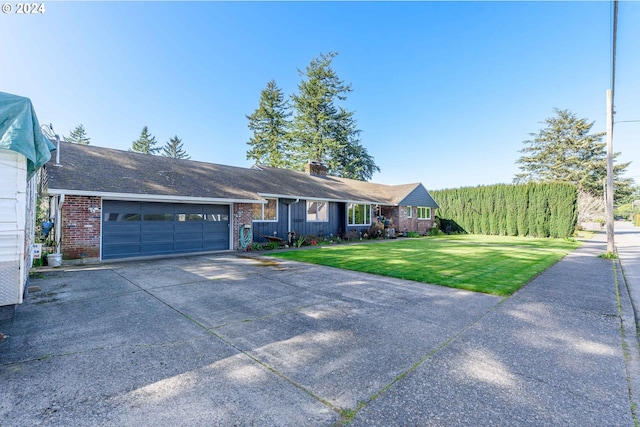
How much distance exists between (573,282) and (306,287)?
652 cm

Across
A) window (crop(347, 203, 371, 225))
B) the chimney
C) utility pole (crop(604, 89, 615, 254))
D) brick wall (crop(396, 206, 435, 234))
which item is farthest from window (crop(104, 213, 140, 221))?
utility pole (crop(604, 89, 615, 254))

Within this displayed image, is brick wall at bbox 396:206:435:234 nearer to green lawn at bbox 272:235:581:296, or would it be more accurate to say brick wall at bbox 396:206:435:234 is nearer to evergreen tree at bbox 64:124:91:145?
green lawn at bbox 272:235:581:296

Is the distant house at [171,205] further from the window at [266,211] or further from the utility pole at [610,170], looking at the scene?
the utility pole at [610,170]

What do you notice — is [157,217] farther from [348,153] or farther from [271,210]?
[348,153]

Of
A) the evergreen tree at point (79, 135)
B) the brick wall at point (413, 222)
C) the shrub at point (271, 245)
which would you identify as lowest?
the shrub at point (271, 245)

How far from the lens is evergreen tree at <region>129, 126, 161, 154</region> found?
51.0 m

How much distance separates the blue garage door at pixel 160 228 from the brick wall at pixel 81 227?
27 centimetres

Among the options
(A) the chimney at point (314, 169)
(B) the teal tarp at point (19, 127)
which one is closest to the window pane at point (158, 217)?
(B) the teal tarp at point (19, 127)

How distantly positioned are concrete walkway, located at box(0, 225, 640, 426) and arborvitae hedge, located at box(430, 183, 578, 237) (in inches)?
692

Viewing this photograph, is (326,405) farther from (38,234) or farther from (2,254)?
(38,234)

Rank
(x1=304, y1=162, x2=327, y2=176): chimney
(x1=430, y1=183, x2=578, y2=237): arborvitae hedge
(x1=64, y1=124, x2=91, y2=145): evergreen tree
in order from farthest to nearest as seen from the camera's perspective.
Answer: (x1=64, y1=124, x2=91, y2=145): evergreen tree → (x1=304, y1=162, x2=327, y2=176): chimney → (x1=430, y1=183, x2=578, y2=237): arborvitae hedge

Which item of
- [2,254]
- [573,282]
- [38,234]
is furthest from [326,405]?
[38,234]

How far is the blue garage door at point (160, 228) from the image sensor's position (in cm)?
963

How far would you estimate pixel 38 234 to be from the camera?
36.4ft
